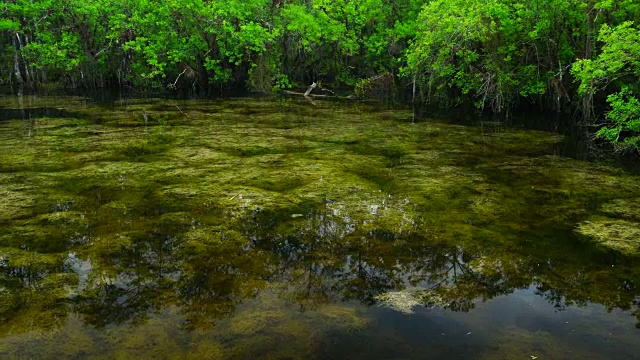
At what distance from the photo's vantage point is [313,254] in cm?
537

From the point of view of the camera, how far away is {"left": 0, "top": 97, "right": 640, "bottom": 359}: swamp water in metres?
3.80

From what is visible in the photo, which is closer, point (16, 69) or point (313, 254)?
point (313, 254)

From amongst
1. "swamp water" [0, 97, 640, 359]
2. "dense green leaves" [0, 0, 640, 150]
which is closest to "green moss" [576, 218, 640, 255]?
"swamp water" [0, 97, 640, 359]

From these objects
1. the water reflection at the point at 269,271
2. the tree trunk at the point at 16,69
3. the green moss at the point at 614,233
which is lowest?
the water reflection at the point at 269,271

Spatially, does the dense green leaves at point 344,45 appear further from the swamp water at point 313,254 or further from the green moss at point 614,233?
the swamp water at point 313,254

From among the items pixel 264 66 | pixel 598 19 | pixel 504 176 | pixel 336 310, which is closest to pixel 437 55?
pixel 598 19

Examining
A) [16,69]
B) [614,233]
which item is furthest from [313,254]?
[16,69]

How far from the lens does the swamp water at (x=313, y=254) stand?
3797mm

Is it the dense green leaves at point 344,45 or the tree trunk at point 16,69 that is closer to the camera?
the dense green leaves at point 344,45

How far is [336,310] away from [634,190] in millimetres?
6920

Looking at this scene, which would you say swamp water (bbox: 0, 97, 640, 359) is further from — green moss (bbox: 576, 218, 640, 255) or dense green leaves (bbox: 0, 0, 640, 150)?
dense green leaves (bbox: 0, 0, 640, 150)

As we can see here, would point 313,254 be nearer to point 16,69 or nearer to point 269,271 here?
point 269,271

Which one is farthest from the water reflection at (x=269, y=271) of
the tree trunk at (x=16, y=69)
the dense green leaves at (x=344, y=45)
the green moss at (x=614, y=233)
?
the tree trunk at (x=16, y=69)

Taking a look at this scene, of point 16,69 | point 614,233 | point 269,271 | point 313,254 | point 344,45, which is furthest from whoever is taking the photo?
point 344,45
